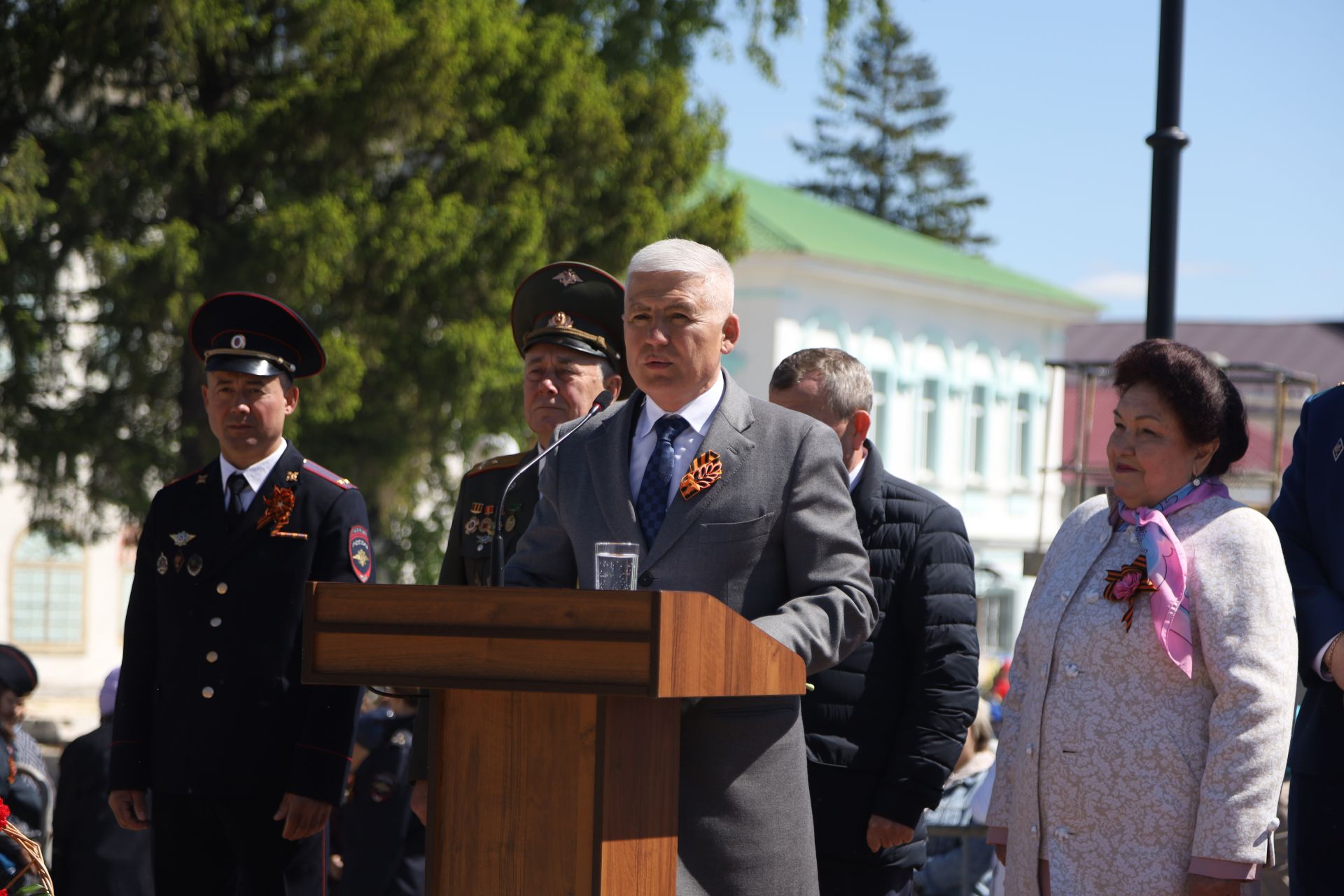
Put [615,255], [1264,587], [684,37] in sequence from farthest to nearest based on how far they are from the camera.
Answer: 1. [684,37]
2. [615,255]
3. [1264,587]

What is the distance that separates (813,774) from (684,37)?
19.4 meters

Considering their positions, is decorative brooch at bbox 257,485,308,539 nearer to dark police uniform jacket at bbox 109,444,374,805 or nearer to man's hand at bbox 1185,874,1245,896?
dark police uniform jacket at bbox 109,444,374,805

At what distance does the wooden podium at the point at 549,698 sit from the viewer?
2664mm

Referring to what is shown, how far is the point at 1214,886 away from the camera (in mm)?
3615

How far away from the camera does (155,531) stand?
500cm

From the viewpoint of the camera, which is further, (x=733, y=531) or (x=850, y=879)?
(x=850, y=879)

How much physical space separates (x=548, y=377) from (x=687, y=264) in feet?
5.62

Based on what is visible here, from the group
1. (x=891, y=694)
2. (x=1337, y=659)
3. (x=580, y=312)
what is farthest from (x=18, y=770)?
(x=1337, y=659)

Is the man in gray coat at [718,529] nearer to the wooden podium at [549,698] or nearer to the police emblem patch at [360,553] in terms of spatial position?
the wooden podium at [549,698]

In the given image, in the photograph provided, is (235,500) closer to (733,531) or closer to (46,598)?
(733,531)

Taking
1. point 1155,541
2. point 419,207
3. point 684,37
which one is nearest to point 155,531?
point 1155,541

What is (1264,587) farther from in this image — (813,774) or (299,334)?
(299,334)

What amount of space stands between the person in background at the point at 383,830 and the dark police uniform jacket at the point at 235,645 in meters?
1.54

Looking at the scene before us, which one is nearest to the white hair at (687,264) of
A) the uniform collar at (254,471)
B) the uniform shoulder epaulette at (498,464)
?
the uniform shoulder epaulette at (498,464)
